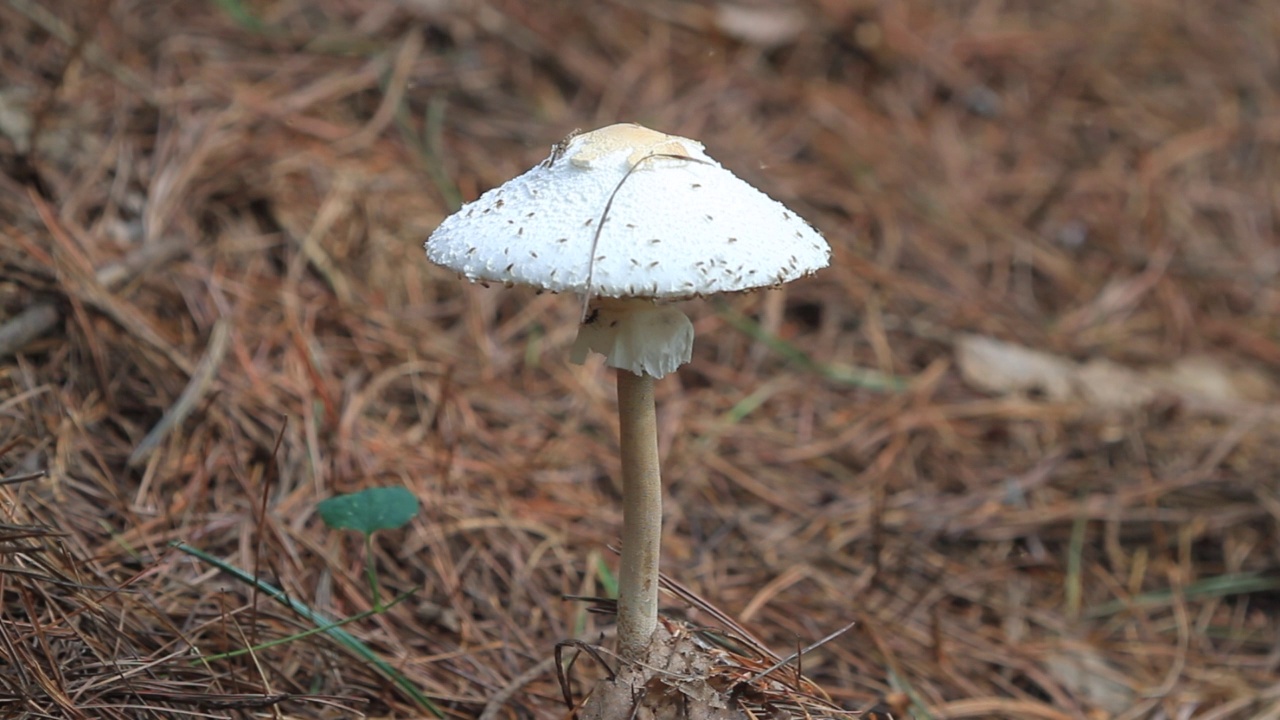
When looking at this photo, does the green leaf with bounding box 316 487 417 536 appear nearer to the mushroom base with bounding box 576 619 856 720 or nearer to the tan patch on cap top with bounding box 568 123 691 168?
the mushroom base with bounding box 576 619 856 720

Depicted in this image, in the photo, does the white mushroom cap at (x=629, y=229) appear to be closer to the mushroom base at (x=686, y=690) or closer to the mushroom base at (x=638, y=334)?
the mushroom base at (x=638, y=334)

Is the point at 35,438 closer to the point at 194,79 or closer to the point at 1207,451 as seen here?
the point at 194,79

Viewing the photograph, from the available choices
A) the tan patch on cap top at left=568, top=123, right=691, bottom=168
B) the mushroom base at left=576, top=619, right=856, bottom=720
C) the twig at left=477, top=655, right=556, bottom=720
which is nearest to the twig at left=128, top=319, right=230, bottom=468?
the twig at left=477, top=655, right=556, bottom=720

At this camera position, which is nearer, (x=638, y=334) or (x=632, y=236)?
(x=632, y=236)

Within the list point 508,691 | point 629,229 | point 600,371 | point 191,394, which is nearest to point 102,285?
point 191,394

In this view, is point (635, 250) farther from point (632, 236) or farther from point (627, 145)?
point (627, 145)
